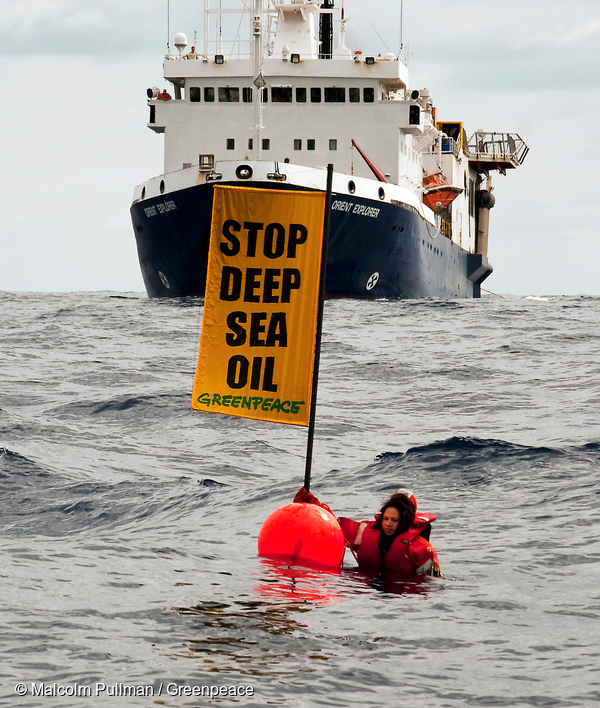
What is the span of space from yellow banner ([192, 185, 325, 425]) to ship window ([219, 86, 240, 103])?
103ft

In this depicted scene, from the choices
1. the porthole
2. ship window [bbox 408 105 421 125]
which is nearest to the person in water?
the porthole

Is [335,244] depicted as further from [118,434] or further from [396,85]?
[118,434]

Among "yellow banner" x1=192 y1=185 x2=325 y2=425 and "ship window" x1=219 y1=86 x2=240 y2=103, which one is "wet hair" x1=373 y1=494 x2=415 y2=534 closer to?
"yellow banner" x1=192 y1=185 x2=325 y2=425

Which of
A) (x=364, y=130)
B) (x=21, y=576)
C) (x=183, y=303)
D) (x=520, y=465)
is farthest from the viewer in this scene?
(x=364, y=130)

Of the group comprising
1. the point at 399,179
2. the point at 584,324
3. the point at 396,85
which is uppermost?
the point at 396,85

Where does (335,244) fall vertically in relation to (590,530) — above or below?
above

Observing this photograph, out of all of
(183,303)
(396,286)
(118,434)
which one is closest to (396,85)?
(396,286)

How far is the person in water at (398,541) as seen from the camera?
8766 millimetres

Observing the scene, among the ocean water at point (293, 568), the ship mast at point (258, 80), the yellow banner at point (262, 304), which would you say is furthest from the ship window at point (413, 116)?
the yellow banner at point (262, 304)

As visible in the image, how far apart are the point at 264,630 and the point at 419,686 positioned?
1266mm

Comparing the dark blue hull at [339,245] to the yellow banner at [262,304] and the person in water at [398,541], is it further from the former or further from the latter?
the person in water at [398,541]

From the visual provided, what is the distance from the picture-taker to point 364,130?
3928 centimetres

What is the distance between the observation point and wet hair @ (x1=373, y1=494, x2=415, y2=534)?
8820 millimetres

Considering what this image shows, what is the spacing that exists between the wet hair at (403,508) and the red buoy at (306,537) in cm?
49
